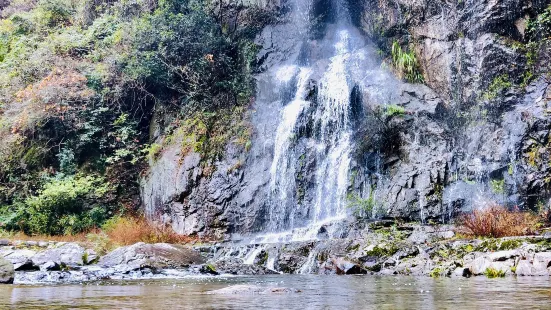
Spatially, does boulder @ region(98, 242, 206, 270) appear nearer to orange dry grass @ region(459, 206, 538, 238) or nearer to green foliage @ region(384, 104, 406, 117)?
orange dry grass @ region(459, 206, 538, 238)

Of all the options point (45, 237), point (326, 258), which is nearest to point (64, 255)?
point (45, 237)

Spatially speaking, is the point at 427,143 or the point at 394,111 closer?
the point at 427,143

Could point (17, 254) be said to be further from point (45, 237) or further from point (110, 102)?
point (110, 102)

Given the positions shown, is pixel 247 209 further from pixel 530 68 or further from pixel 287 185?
pixel 530 68

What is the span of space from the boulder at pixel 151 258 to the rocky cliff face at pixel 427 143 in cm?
405

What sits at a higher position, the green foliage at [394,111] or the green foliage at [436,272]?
the green foliage at [394,111]

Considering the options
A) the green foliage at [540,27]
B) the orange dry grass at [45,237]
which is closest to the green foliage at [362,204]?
the green foliage at [540,27]

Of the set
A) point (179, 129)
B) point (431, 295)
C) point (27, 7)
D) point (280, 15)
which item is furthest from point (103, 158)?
point (431, 295)

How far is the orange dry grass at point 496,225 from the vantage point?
11.9m

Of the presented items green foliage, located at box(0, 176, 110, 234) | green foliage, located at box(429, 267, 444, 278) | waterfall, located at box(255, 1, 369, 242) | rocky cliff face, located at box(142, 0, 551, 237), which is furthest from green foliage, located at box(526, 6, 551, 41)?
green foliage, located at box(0, 176, 110, 234)

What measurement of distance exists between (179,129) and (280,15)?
667 cm

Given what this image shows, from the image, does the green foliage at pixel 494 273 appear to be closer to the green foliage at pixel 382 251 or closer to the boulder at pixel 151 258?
the green foliage at pixel 382 251

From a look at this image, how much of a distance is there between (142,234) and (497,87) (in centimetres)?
1227

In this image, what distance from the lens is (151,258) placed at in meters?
12.2
